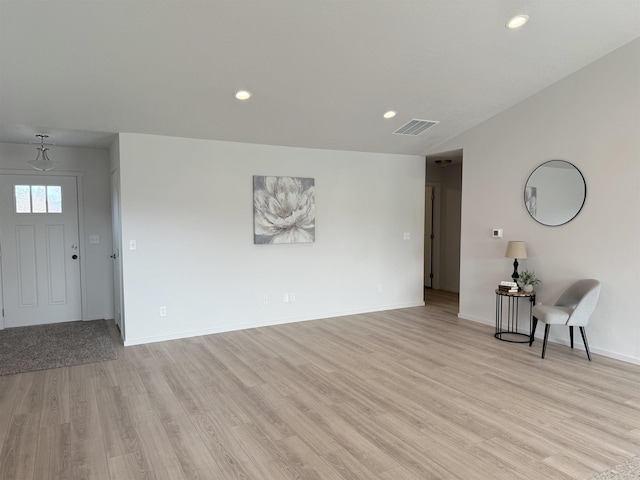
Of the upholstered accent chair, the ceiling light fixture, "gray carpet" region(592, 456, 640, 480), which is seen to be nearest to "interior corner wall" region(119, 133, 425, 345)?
the ceiling light fixture

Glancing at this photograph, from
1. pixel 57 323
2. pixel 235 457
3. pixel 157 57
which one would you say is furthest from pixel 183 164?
pixel 235 457

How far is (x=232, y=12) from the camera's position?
302cm

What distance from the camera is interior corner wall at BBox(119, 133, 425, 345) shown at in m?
4.82

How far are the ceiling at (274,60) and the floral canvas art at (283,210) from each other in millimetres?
667

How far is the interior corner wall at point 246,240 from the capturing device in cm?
482

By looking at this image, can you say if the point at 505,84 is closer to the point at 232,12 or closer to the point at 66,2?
the point at 232,12

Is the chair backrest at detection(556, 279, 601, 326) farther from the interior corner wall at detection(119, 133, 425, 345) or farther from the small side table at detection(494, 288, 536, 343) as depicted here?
the interior corner wall at detection(119, 133, 425, 345)

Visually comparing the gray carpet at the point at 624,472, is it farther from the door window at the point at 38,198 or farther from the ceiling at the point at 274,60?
the door window at the point at 38,198

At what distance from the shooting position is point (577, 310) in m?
4.19

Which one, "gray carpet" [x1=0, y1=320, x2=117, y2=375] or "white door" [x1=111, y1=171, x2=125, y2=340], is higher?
"white door" [x1=111, y1=171, x2=125, y2=340]

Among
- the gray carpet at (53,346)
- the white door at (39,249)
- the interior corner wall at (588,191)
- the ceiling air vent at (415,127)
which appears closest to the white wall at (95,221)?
the white door at (39,249)

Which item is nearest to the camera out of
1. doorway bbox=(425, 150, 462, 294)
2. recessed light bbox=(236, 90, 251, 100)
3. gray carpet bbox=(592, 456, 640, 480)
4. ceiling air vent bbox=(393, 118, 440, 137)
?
gray carpet bbox=(592, 456, 640, 480)

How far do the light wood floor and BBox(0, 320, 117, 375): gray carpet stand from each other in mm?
249

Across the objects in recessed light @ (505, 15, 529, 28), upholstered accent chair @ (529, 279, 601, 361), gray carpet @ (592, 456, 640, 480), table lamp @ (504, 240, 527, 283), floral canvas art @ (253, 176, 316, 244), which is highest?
recessed light @ (505, 15, 529, 28)
